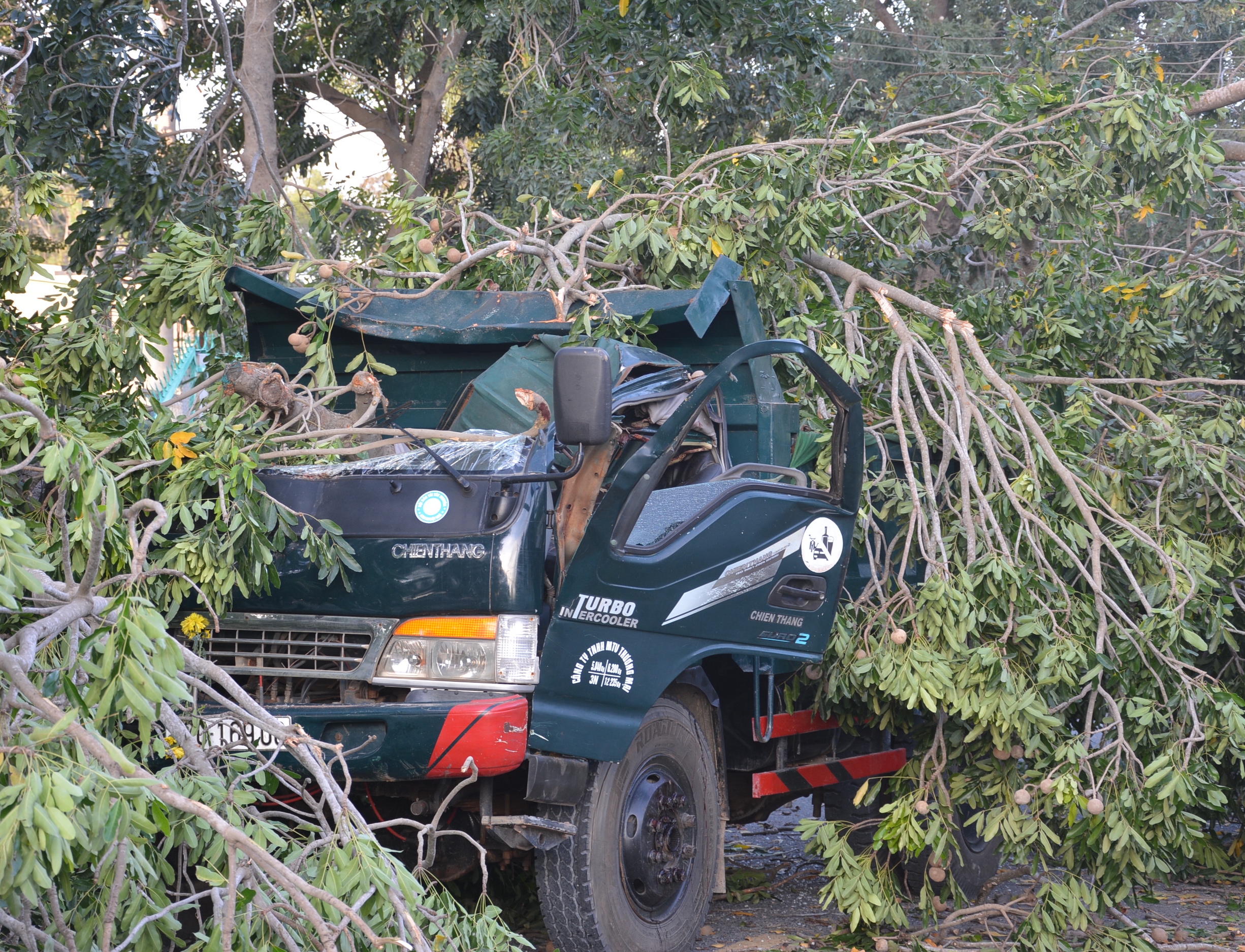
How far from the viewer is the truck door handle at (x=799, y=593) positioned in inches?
180

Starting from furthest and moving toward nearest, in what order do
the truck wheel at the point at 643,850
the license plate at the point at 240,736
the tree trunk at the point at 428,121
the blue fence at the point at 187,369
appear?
the tree trunk at the point at 428,121 → the blue fence at the point at 187,369 → the truck wheel at the point at 643,850 → the license plate at the point at 240,736

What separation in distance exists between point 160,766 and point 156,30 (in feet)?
24.9

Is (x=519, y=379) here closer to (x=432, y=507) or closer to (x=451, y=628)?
(x=432, y=507)

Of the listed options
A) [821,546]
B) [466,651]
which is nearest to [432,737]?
[466,651]

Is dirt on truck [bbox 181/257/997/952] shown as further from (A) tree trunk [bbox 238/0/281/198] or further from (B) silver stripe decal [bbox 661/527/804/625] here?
(A) tree trunk [bbox 238/0/281/198]

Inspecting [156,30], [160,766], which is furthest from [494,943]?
[156,30]

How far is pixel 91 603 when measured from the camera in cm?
287

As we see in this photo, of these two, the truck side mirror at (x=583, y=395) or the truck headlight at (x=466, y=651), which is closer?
the truck side mirror at (x=583, y=395)

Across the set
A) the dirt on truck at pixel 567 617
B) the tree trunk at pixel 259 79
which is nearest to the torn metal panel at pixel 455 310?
the dirt on truck at pixel 567 617

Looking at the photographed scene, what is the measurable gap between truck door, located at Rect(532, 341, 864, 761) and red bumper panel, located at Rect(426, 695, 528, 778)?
0.11m

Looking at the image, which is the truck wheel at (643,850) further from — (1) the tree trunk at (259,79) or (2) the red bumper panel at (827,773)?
(1) the tree trunk at (259,79)

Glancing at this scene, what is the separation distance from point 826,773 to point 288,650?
98.8 inches

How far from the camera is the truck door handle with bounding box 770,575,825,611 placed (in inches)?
180

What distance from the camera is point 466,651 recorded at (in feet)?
13.2
